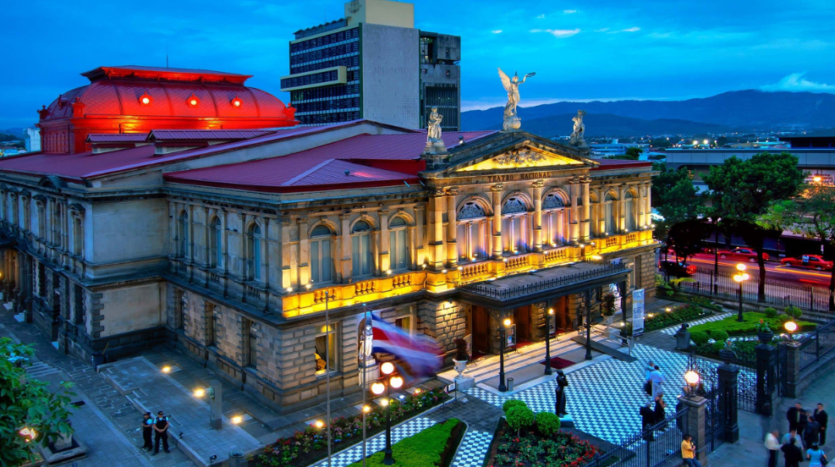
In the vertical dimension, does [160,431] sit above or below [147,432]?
above

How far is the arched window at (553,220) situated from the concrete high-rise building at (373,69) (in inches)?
2553

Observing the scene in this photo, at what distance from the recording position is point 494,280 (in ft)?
117

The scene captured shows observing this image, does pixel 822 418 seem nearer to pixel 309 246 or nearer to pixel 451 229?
pixel 451 229

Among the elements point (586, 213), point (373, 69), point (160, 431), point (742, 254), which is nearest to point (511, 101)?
point (586, 213)

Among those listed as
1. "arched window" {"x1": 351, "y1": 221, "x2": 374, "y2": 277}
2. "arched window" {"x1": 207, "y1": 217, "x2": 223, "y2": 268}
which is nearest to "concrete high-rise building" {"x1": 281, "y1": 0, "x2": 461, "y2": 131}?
"arched window" {"x1": 207, "y1": 217, "x2": 223, "y2": 268}

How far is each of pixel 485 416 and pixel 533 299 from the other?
7.25m

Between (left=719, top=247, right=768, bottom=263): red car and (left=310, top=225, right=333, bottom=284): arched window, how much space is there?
5215cm

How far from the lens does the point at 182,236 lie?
36812 millimetres

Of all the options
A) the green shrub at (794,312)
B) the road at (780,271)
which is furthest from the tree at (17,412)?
the road at (780,271)

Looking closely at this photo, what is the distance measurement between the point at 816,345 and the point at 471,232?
60.0ft

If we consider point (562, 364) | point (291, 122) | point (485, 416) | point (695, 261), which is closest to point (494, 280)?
point (562, 364)

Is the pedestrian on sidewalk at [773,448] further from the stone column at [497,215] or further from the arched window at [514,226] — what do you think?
the arched window at [514,226]

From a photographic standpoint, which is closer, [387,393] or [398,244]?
[387,393]

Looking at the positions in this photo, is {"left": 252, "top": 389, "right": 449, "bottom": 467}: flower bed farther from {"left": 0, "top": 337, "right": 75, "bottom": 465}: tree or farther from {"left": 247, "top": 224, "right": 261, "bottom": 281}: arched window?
{"left": 0, "top": 337, "right": 75, "bottom": 465}: tree
